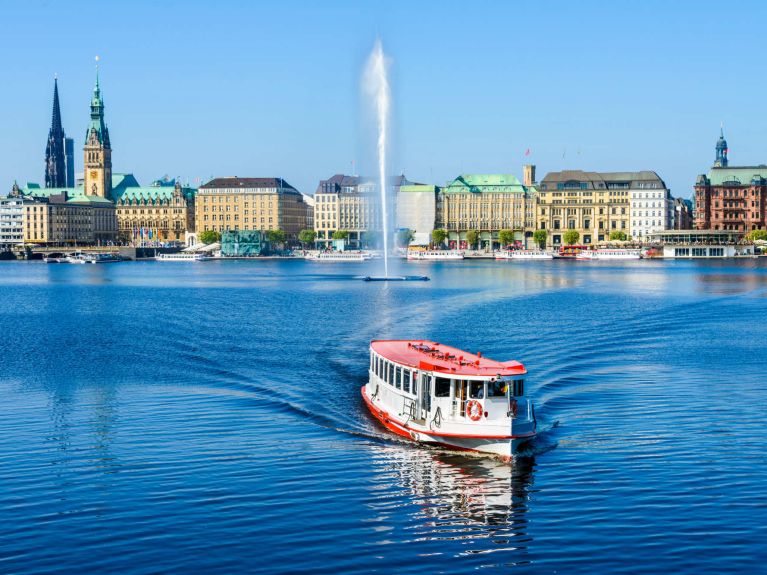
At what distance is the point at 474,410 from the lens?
3152 cm

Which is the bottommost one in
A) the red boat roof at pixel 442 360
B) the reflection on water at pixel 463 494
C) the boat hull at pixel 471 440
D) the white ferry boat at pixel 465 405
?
the reflection on water at pixel 463 494

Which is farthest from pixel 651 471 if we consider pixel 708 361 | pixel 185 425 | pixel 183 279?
pixel 183 279

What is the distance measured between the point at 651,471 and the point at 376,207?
316ft

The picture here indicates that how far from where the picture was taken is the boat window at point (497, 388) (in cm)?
3133

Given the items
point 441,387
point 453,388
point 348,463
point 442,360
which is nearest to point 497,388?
point 453,388

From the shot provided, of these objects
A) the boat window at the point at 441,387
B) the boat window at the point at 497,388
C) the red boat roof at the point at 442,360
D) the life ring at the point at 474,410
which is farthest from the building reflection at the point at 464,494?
the red boat roof at the point at 442,360

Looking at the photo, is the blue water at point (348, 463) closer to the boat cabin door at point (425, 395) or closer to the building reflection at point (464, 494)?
the building reflection at point (464, 494)

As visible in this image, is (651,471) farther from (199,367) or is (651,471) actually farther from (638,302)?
(638,302)

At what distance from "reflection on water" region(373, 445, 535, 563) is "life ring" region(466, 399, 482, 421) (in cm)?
120

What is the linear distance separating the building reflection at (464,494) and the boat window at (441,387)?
1.73 meters

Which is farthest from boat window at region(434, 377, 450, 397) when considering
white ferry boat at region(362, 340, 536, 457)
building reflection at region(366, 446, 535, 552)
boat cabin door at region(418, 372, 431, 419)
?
building reflection at region(366, 446, 535, 552)

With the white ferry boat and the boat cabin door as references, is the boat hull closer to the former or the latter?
the white ferry boat

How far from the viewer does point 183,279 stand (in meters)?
145

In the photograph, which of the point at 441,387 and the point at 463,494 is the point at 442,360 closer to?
the point at 441,387
